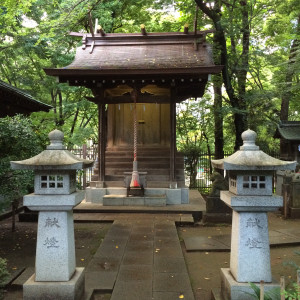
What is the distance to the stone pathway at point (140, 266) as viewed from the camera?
4.27 meters

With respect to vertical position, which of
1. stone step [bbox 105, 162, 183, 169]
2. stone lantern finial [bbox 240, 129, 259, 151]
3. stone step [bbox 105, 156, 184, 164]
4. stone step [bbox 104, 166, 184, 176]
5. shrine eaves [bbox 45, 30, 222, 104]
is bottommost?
stone step [bbox 104, 166, 184, 176]

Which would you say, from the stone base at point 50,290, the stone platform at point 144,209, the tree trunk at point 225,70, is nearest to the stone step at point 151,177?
the stone platform at point 144,209

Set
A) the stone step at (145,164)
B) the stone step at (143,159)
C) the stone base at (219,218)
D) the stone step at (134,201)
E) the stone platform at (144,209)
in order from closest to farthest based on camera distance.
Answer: the stone base at (219,218) → the stone platform at (144,209) → the stone step at (134,201) → the stone step at (145,164) → the stone step at (143,159)

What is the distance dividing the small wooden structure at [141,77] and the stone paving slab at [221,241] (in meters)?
3.54

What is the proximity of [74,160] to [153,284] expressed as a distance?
7.53 ft

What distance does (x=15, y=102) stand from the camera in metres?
11.0

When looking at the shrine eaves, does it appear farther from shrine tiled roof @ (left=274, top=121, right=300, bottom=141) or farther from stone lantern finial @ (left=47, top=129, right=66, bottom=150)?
stone lantern finial @ (left=47, top=129, right=66, bottom=150)

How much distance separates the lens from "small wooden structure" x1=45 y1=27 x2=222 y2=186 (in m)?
9.36

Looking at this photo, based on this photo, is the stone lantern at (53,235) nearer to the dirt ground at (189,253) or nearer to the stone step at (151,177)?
the dirt ground at (189,253)

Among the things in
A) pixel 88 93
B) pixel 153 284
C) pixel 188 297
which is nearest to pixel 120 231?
pixel 153 284

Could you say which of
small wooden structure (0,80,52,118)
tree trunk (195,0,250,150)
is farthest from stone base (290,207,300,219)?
small wooden structure (0,80,52,118)

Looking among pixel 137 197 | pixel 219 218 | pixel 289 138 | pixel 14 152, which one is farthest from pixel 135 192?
pixel 289 138

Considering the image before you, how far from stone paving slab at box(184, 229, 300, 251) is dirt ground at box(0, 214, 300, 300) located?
120mm

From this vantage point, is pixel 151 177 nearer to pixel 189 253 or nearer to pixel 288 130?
pixel 189 253
